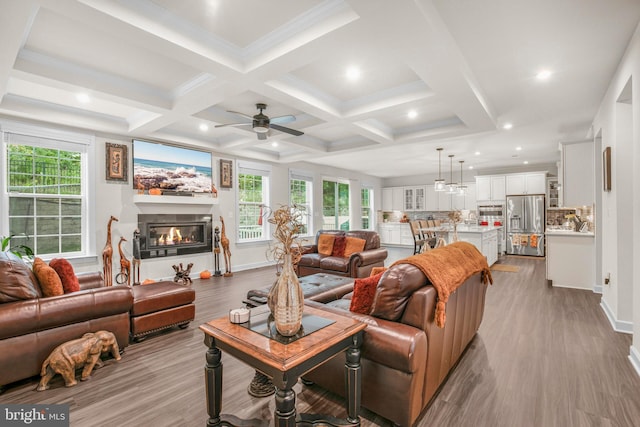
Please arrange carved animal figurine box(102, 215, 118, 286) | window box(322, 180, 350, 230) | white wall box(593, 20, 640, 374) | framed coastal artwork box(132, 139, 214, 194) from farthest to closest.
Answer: window box(322, 180, 350, 230) < framed coastal artwork box(132, 139, 214, 194) < carved animal figurine box(102, 215, 118, 286) < white wall box(593, 20, 640, 374)

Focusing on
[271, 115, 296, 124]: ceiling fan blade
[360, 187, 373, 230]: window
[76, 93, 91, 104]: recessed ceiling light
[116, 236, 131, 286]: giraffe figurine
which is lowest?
[116, 236, 131, 286]: giraffe figurine

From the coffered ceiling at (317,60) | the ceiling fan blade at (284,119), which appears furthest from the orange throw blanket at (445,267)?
the ceiling fan blade at (284,119)

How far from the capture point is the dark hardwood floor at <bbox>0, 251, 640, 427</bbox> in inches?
72.0

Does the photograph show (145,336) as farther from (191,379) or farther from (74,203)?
(74,203)

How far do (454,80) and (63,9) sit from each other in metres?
3.13

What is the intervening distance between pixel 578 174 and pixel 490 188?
Answer: 13.6 feet

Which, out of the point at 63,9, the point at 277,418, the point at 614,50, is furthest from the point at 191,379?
the point at 614,50

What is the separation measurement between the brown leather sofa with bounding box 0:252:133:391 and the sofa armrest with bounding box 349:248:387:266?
3.26 meters

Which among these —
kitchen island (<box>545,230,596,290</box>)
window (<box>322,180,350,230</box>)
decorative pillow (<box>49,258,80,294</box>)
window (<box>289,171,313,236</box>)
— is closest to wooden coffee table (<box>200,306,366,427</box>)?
decorative pillow (<box>49,258,80,294</box>)

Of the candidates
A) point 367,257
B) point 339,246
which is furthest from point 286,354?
point 339,246

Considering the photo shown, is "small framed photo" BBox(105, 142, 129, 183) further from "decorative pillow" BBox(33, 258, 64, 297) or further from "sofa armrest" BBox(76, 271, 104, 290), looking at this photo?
"decorative pillow" BBox(33, 258, 64, 297)

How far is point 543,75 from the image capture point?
125 inches

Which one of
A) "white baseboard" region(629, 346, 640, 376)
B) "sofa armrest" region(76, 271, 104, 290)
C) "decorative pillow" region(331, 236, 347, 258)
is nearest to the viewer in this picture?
"white baseboard" region(629, 346, 640, 376)

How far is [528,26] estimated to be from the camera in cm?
238
